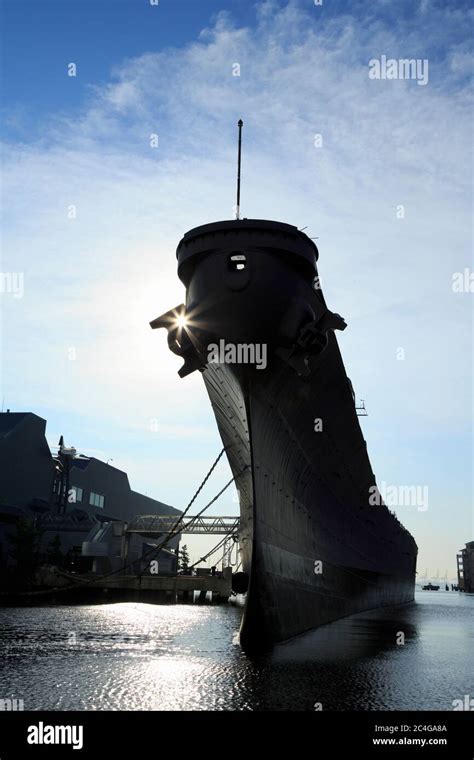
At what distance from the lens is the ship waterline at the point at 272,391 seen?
54.1ft

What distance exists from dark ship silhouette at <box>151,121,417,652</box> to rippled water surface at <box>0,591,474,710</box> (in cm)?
209

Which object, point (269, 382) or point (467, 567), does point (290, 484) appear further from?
point (467, 567)

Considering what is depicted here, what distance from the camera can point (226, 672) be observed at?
569 inches

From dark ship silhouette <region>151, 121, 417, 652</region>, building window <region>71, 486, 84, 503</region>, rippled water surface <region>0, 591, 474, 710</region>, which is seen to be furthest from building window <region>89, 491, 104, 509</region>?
dark ship silhouette <region>151, 121, 417, 652</region>

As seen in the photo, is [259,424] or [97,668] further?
[259,424]

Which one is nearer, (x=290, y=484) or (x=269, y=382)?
(x=269, y=382)

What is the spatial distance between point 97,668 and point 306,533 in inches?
388

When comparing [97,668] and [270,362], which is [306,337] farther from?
[97,668]

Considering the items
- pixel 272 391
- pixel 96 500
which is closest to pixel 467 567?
pixel 96 500

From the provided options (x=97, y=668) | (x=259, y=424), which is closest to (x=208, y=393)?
(x=259, y=424)

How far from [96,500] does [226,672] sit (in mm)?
81732

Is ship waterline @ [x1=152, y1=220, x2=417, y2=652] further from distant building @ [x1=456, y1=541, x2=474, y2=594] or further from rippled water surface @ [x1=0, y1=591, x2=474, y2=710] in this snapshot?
distant building @ [x1=456, y1=541, x2=474, y2=594]

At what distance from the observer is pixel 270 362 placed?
17469 millimetres

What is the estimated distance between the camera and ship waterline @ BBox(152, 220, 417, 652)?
54.1 ft
